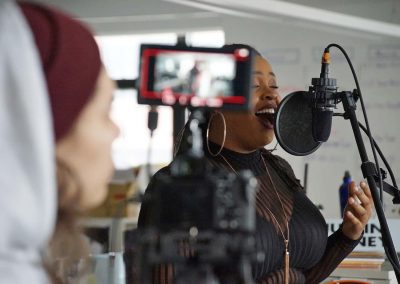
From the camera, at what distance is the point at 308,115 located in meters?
1.68

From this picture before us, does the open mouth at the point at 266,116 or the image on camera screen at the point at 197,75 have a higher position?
the image on camera screen at the point at 197,75

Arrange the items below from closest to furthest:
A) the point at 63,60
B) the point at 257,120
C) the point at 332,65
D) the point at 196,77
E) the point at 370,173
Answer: the point at 63,60
the point at 196,77
the point at 370,173
the point at 257,120
the point at 332,65

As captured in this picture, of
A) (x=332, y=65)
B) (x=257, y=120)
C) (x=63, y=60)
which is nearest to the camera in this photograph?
(x=63, y=60)

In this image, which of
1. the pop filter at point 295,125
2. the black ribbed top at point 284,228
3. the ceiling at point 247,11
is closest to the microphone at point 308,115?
the pop filter at point 295,125

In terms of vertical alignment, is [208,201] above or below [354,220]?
above

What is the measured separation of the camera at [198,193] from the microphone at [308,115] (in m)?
0.75

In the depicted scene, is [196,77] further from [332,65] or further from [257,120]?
[332,65]

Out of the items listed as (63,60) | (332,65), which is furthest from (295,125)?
(332,65)

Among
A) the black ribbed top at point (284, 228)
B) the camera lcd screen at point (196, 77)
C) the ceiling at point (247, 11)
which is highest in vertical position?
the ceiling at point (247, 11)

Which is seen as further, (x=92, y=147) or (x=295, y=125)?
(x=295, y=125)

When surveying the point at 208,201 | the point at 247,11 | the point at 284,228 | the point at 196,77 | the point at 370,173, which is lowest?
the point at 284,228

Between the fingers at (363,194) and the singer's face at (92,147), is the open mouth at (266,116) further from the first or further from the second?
the singer's face at (92,147)

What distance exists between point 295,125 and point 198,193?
0.89 m

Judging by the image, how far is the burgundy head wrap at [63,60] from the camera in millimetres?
749
